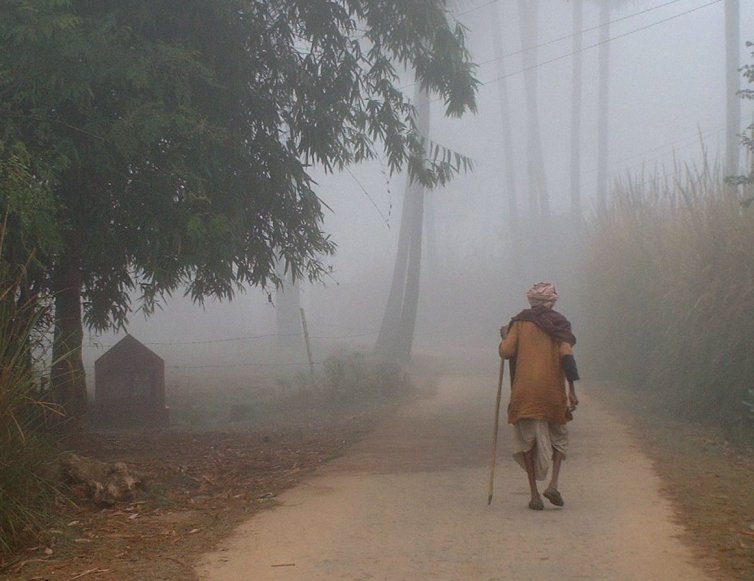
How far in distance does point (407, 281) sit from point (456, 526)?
21.1 metres

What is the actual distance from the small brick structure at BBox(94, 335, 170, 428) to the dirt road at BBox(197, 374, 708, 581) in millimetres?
5080

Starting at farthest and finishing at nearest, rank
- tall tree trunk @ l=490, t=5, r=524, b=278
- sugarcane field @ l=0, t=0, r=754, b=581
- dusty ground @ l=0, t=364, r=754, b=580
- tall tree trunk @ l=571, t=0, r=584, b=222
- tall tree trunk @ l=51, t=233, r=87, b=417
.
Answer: tall tree trunk @ l=490, t=5, r=524, b=278, tall tree trunk @ l=571, t=0, r=584, b=222, tall tree trunk @ l=51, t=233, r=87, b=417, sugarcane field @ l=0, t=0, r=754, b=581, dusty ground @ l=0, t=364, r=754, b=580

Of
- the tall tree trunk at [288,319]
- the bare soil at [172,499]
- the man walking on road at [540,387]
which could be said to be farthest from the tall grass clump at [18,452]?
the tall tree trunk at [288,319]

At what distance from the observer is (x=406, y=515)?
7719mm

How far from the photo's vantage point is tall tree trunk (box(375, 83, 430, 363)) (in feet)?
92.2

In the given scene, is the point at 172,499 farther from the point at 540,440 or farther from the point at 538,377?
the point at 538,377

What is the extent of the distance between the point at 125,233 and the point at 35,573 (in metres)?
5.01

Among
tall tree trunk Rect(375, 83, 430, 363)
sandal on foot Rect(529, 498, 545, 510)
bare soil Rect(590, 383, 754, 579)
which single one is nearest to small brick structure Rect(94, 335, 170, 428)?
bare soil Rect(590, 383, 754, 579)

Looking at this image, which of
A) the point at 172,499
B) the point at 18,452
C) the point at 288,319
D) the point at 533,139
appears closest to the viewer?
the point at 18,452

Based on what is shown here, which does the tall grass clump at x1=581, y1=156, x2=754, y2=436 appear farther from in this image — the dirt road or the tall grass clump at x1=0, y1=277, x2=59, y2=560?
the tall grass clump at x1=0, y1=277, x2=59, y2=560

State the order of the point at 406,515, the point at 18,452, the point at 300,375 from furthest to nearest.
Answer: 1. the point at 300,375
2. the point at 406,515
3. the point at 18,452

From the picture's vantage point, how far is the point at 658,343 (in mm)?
16016

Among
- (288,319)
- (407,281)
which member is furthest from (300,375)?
(288,319)

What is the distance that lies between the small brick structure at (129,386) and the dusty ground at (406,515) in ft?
8.57
